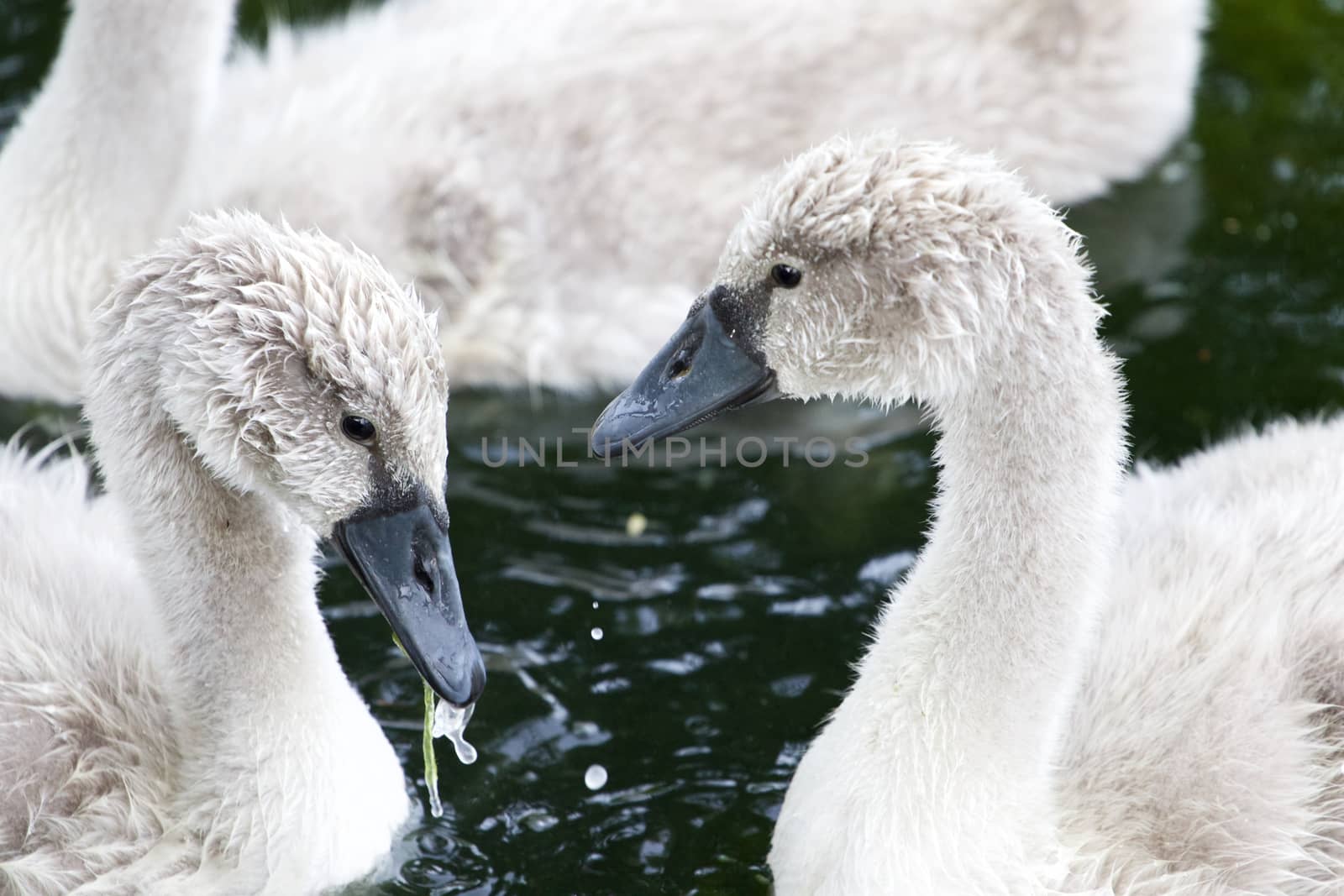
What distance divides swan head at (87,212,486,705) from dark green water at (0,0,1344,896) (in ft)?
2.91

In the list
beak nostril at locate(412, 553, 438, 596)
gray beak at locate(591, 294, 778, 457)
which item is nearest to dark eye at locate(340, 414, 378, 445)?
beak nostril at locate(412, 553, 438, 596)

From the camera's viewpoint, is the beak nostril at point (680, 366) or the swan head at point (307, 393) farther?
the beak nostril at point (680, 366)

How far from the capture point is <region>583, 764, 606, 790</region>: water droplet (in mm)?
4918

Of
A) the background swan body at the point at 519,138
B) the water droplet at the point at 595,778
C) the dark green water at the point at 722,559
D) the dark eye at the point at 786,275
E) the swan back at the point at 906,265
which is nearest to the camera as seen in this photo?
the swan back at the point at 906,265

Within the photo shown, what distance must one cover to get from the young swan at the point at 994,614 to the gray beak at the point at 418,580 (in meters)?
0.46

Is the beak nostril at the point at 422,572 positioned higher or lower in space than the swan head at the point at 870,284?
lower

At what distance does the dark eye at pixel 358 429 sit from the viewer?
395cm

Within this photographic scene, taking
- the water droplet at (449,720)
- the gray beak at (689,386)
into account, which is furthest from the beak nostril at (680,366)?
the water droplet at (449,720)

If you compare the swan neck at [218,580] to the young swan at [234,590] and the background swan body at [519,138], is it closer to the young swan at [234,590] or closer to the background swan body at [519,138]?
the young swan at [234,590]

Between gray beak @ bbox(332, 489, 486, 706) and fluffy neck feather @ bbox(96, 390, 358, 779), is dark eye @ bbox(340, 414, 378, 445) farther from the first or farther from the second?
fluffy neck feather @ bbox(96, 390, 358, 779)

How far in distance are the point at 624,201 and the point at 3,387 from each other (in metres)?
2.05

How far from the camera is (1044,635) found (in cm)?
400

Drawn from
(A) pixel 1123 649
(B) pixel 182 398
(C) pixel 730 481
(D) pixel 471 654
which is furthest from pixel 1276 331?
(B) pixel 182 398

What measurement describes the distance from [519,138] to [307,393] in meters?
2.42
